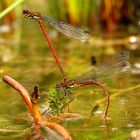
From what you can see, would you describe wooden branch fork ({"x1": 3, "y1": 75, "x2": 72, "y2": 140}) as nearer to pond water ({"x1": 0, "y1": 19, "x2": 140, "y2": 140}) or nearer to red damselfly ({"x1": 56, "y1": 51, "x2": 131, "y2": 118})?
pond water ({"x1": 0, "y1": 19, "x2": 140, "y2": 140})

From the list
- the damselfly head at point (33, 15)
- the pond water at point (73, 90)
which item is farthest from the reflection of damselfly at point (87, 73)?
the pond water at point (73, 90)

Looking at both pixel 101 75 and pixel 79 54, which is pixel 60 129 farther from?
pixel 79 54

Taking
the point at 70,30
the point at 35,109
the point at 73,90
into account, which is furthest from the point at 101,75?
the point at 73,90

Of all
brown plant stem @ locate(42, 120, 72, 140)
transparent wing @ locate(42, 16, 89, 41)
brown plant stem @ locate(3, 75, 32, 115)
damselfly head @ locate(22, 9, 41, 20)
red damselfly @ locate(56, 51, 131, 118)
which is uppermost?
damselfly head @ locate(22, 9, 41, 20)

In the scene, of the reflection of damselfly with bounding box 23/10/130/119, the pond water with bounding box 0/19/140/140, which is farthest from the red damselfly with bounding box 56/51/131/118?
the pond water with bounding box 0/19/140/140

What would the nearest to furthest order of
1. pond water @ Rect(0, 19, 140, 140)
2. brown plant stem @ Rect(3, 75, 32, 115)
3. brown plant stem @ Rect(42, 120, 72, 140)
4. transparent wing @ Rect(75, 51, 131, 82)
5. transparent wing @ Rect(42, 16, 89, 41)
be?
brown plant stem @ Rect(42, 120, 72, 140) → brown plant stem @ Rect(3, 75, 32, 115) → pond water @ Rect(0, 19, 140, 140) → transparent wing @ Rect(75, 51, 131, 82) → transparent wing @ Rect(42, 16, 89, 41)
